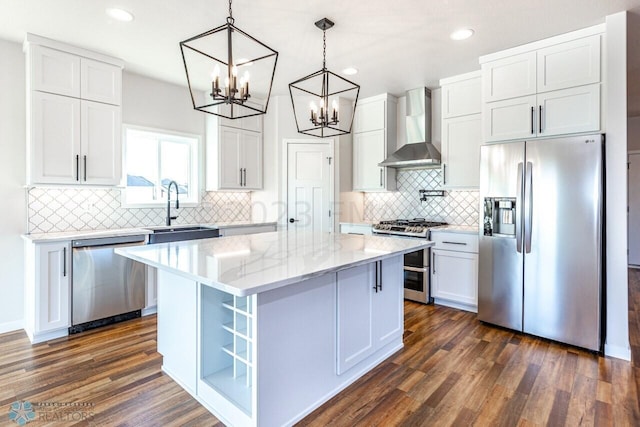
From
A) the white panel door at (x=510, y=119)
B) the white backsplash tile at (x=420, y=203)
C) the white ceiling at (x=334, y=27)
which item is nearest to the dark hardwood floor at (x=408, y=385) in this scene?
the white backsplash tile at (x=420, y=203)

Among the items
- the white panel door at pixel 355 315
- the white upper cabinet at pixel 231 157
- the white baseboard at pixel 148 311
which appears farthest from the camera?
the white upper cabinet at pixel 231 157

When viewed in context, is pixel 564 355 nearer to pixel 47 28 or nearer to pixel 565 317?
pixel 565 317

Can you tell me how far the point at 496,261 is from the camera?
3.23m

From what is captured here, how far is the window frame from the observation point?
3.91 metres

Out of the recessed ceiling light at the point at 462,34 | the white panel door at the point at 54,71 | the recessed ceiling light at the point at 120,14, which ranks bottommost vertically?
the white panel door at the point at 54,71

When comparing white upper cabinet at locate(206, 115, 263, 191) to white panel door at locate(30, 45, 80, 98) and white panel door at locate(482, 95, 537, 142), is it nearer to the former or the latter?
white panel door at locate(30, 45, 80, 98)

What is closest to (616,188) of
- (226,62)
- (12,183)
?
(226,62)

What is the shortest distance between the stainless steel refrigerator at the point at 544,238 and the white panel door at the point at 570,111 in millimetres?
177

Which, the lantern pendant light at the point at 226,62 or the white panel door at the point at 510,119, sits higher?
the lantern pendant light at the point at 226,62

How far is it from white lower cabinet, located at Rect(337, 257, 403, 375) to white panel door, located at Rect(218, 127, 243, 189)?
2.73 meters

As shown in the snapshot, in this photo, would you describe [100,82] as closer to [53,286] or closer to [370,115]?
[53,286]

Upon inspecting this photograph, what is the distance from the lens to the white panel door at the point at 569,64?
2.81 meters

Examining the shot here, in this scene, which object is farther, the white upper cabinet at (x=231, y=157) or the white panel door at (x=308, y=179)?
the white panel door at (x=308, y=179)

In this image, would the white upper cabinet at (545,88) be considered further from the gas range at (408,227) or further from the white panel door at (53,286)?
the white panel door at (53,286)
